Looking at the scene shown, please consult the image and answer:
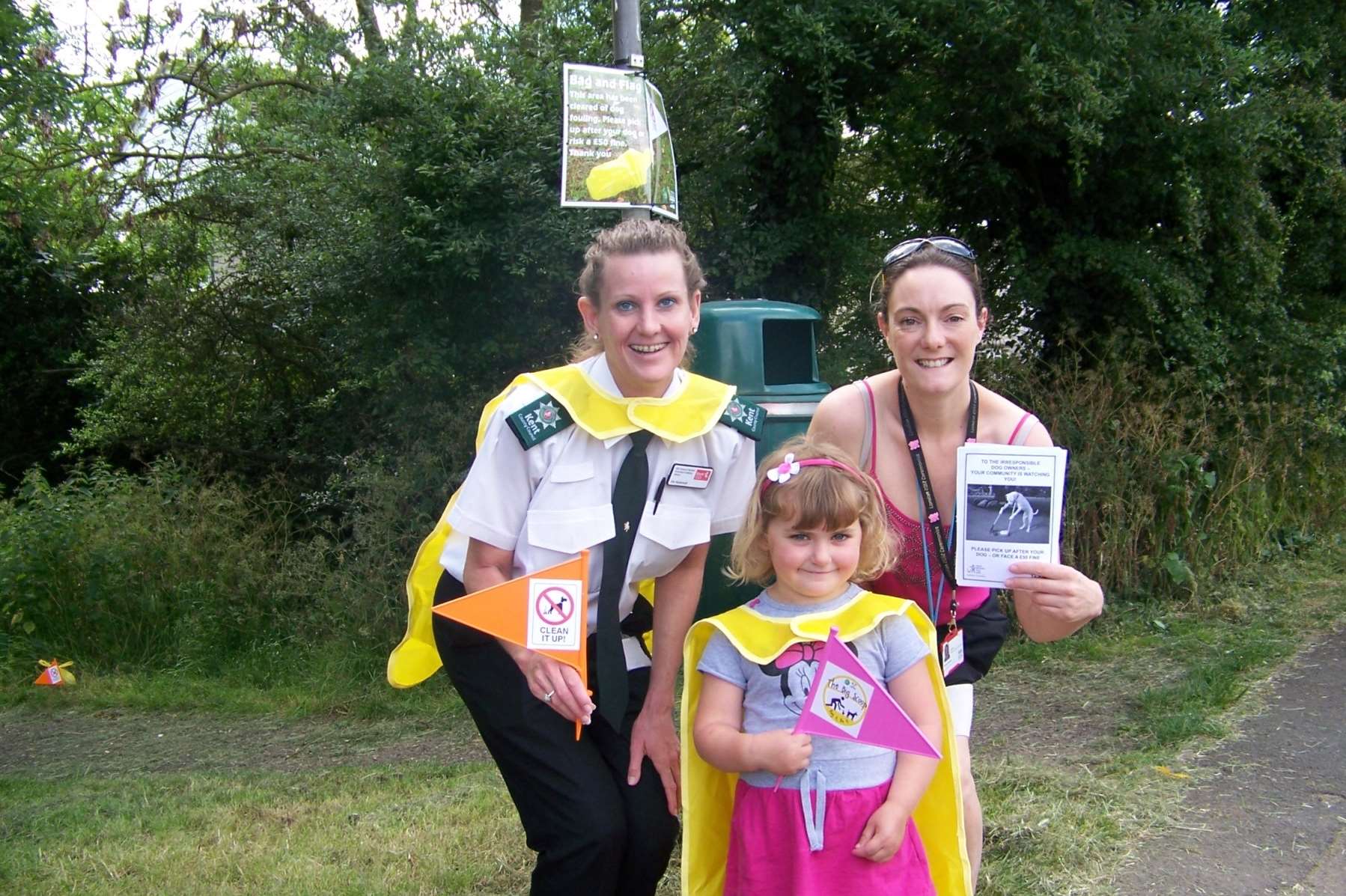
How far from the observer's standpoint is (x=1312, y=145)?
28.6ft

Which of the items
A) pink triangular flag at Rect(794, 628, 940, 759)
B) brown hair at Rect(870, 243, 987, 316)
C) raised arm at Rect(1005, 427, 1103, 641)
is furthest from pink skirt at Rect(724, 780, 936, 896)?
brown hair at Rect(870, 243, 987, 316)

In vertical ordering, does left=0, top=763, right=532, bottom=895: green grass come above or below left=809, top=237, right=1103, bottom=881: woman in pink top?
A: below

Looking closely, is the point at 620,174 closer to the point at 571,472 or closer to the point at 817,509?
the point at 571,472

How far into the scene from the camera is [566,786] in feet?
9.01

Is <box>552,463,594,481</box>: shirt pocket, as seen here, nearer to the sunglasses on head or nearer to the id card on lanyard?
the id card on lanyard

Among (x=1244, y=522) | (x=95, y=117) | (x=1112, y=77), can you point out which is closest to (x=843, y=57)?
(x=1112, y=77)

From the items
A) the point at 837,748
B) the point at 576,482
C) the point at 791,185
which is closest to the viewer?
the point at 837,748

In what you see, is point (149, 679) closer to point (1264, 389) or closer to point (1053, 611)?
point (1053, 611)

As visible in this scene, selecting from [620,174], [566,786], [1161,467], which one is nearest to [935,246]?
[566,786]

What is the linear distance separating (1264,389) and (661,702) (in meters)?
7.12

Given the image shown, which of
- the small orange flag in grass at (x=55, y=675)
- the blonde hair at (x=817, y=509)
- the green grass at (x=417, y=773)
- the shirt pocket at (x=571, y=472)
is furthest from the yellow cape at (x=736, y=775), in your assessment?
the small orange flag in grass at (x=55, y=675)

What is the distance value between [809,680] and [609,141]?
139 inches

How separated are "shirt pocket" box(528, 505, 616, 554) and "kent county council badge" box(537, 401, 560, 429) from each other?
201 mm

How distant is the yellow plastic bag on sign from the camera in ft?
17.7
